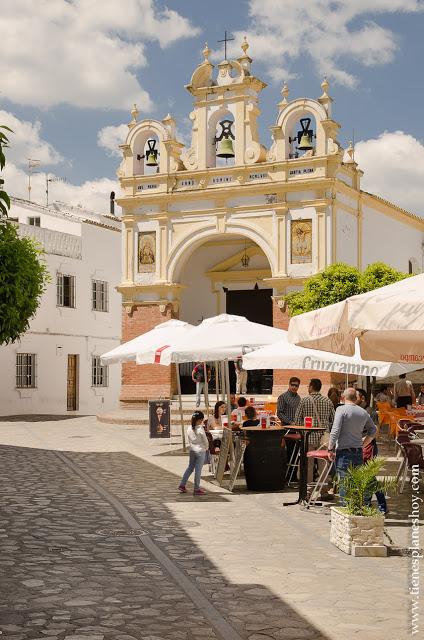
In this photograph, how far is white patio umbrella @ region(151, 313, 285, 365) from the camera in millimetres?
14781

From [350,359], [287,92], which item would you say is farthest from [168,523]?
[287,92]

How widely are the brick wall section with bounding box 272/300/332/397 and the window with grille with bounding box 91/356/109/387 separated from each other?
11.1 meters

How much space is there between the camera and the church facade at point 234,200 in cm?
2823

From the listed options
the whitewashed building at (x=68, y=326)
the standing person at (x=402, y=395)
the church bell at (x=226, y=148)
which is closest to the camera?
the standing person at (x=402, y=395)

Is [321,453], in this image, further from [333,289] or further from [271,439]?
[333,289]

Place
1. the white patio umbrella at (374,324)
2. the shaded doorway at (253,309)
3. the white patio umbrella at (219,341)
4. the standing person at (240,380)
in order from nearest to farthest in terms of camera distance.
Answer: the white patio umbrella at (374,324) < the white patio umbrella at (219,341) < the standing person at (240,380) < the shaded doorway at (253,309)

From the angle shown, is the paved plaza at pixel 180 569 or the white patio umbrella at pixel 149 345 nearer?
the paved plaza at pixel 180 569

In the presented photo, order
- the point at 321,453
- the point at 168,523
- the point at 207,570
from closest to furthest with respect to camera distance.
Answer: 1. the point at 207,570
2. the point at 168,523
3. the point at 321,453

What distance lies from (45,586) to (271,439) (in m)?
5.97

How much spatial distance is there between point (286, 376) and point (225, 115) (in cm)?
900

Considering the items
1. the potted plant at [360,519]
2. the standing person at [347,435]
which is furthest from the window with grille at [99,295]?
the potted plant at [360,519]

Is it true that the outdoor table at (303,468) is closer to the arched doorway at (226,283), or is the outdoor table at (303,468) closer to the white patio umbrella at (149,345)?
the white patio umbrella at (149,345)

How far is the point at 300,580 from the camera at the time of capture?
24.5ft

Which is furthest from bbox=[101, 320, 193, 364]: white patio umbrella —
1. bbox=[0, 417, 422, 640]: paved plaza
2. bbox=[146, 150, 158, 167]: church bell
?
bbox=[146, 150, 158, 167]: church bell
